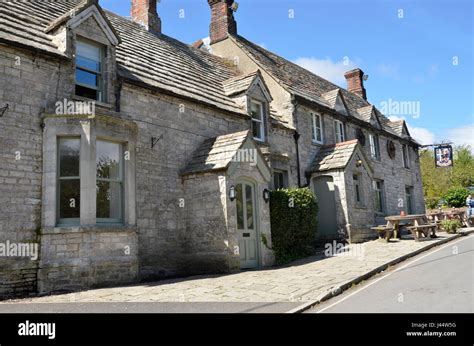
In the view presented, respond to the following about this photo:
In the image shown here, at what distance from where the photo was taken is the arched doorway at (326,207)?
59.4ft

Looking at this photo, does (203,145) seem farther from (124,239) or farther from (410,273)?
(410,273)

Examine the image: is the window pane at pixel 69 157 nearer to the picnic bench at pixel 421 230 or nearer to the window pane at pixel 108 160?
the window pane at pixel 108 160

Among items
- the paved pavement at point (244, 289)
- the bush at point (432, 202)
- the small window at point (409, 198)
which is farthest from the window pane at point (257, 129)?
the bush at point (432, 202)

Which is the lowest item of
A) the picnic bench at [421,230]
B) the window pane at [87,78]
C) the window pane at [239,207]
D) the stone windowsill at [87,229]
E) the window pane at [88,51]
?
the picnic bench at [421,230]

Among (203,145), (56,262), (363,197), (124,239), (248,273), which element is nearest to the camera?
(56,262)

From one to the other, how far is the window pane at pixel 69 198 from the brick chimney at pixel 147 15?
1010cm

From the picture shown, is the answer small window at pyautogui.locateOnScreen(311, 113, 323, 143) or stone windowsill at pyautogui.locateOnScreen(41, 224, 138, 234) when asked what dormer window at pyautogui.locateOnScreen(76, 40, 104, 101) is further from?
small window at pyautogui.locateOnScreen(311, 113, 323, 143)

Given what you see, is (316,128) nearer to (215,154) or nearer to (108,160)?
(215,154)

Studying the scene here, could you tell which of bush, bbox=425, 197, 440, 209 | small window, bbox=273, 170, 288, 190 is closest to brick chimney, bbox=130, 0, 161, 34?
small window, bbox=273, 170, 288, 190

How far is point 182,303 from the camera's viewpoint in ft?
25.2

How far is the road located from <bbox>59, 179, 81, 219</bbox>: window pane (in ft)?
19.5

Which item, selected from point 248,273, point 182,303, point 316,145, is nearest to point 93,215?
point 182,303

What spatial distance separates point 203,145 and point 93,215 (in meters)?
4.80

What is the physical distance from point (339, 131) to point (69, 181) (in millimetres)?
15338
